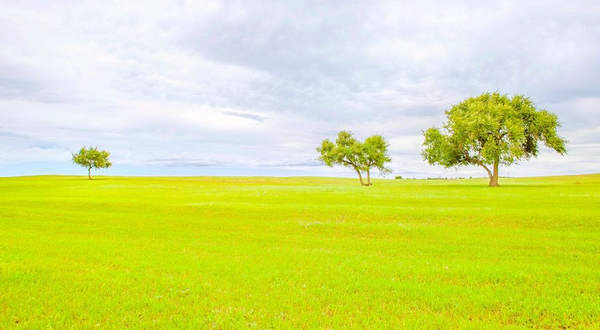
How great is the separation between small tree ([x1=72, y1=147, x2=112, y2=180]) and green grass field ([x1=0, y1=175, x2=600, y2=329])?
11051 centimetres

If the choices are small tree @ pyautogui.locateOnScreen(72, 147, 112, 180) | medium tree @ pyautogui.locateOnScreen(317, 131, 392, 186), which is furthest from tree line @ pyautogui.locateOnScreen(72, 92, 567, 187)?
small tree @ pyautogui.locateOnScreen(72, 147, 112, 180)

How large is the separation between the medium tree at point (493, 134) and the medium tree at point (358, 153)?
19781 millimetres

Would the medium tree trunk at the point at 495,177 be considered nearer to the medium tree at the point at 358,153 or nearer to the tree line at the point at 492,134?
the tree line at the point at 492,134

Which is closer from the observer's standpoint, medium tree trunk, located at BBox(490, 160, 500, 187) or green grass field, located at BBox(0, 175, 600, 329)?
green grass field, located at BBox(0, 175, 600, 329)

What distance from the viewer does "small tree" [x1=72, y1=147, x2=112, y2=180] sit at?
11638cm

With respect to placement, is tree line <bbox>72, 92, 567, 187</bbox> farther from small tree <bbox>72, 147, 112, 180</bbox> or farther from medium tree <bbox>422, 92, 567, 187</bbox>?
small tree <bbox>72, 147, 112, 180</bbox>

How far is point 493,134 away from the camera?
59.2m

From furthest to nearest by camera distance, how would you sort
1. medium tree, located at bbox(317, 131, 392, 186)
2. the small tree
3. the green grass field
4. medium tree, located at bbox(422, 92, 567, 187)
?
the small tree
medium tree, located at bbox(317, 131, 392, 186)
medium tree, located at bbox(422, 92, 567, 187)
the green grass field

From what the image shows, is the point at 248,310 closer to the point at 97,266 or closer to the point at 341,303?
the point at 341,303

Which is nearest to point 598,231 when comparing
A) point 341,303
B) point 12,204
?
point 341,303

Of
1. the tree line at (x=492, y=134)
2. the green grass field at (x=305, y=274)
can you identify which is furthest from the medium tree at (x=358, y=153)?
the green grass field at (x=305, y=274)

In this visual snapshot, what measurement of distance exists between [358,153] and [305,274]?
76138 mm

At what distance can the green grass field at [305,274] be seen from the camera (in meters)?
7.89

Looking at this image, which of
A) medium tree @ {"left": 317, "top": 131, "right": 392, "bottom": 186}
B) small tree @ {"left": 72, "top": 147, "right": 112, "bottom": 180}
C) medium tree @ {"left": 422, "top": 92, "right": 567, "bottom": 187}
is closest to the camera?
medium tree @ {"left": 422, "top": 92, "right": 567, "bottom": 187}
